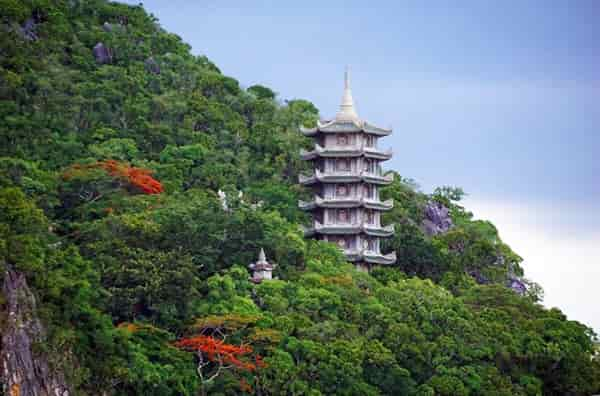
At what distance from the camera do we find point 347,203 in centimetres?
5303

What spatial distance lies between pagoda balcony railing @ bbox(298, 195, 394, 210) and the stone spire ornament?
25.3 feet

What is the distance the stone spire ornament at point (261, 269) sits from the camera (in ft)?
149

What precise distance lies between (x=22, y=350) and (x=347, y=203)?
1841 centimetres

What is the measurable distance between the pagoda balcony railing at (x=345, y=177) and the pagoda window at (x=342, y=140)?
3.16 ft

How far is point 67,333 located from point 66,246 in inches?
223

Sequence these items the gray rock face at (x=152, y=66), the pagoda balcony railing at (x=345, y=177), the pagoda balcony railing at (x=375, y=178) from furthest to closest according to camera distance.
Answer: the gray rock face at (x=152, y=66) → the pagoda balcony railing at (x=375, y=178) → the pagoda balcony railing at (x=345, y=177)

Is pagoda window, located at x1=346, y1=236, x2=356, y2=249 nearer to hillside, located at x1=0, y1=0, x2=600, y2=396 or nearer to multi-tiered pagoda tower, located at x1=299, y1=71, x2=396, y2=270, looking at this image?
multi-tiered pagoda tower, located at x1=299, y1=71, x2=396, y2=270

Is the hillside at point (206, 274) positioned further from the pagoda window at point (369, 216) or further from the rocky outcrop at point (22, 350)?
the pagoda window at point (369, 216)

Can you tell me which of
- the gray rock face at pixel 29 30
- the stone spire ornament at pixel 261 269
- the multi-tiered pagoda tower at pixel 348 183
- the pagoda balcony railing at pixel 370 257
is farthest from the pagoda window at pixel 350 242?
the gray rock face at pixel 29 30

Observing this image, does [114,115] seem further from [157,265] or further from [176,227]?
[157,265]

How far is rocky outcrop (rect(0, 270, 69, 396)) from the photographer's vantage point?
3638 cm

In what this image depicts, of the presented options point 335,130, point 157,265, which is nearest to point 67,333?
point 157,265

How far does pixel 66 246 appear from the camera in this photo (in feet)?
141

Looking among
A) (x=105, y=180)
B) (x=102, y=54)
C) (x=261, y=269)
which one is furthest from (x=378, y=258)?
(x=102, y=54)
